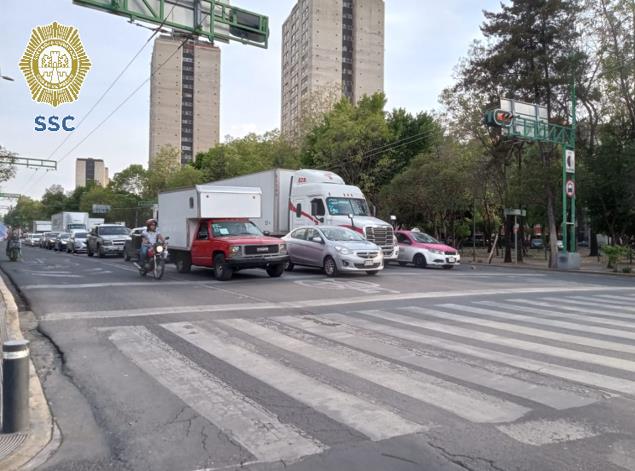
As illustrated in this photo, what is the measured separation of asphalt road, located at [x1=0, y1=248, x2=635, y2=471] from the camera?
4.01 metres

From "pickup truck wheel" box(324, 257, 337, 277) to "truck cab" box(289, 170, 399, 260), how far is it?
13.0 ft

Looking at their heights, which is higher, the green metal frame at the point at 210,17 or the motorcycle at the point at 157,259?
the green metal frame at the point at 210,17

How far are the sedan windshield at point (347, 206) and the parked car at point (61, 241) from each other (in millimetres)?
25104

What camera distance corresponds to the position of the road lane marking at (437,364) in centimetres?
526

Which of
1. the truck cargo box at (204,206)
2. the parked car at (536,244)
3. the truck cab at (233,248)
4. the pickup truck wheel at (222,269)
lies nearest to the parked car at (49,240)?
the truck cargo box at (204,206)

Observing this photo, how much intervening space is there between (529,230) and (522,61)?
122 feet

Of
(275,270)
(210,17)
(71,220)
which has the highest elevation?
(210,17)

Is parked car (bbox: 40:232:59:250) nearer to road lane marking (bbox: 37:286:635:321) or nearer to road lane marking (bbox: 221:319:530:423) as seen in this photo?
road lane marking (bbox: 37:286:635:321)

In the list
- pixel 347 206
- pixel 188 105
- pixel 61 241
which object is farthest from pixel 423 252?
pixel 188 105

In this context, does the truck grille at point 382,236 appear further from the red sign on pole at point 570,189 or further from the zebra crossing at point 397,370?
the zebra crossing at point 397,370

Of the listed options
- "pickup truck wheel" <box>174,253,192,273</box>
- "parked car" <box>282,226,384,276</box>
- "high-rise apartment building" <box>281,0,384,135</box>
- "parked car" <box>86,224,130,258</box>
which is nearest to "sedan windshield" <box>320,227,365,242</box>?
"parked car" <box>282,226,384,276</box>

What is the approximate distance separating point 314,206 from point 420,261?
19.0 feet

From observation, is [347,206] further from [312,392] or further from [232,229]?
[312,392]

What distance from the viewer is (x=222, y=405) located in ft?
Answer: 16.4
